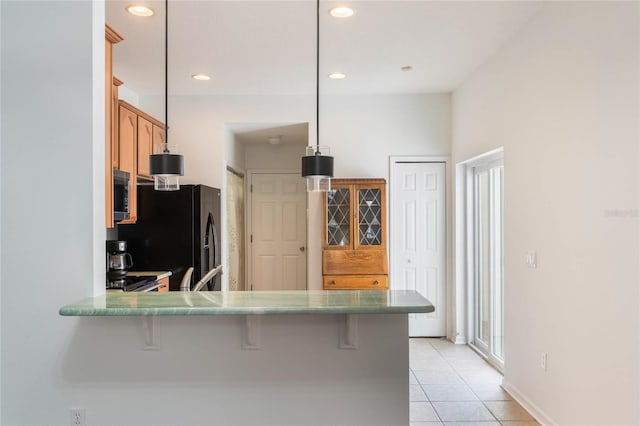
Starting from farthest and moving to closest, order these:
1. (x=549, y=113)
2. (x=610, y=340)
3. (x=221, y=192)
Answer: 1. (x=221, y=192)
2. (x=549, y=113)
3. (x=610, y=340)

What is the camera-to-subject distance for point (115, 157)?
3.42m

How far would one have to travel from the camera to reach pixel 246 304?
1752 mm

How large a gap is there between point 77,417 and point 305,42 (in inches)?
109

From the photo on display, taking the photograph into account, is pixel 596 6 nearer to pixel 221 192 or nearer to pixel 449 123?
pixel 449 123

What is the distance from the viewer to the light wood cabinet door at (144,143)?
3.85m

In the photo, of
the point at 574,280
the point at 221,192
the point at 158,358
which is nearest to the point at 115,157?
the point at 221,192

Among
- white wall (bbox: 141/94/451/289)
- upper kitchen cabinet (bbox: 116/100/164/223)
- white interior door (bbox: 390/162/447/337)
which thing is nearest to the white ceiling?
white wall (bbox: 141/94/451/289)

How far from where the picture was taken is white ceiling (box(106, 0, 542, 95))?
2857 millimetres

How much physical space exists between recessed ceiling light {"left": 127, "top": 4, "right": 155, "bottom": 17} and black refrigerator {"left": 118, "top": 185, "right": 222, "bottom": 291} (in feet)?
5.12

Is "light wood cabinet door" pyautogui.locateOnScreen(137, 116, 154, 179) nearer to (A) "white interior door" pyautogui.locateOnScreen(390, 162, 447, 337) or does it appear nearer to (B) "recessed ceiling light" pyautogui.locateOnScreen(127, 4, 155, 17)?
(B) "recessed ceiling light" pyautogui.locateOnScreen(127, 4, 155, 17)

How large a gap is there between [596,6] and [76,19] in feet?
A: 8.38

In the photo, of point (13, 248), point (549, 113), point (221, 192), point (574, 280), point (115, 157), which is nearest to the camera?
point (13, 248)

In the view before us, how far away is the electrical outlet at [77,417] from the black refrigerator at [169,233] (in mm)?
2107

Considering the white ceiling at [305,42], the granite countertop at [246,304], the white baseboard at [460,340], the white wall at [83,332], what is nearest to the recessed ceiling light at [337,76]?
the white ceiling at [305,42]
